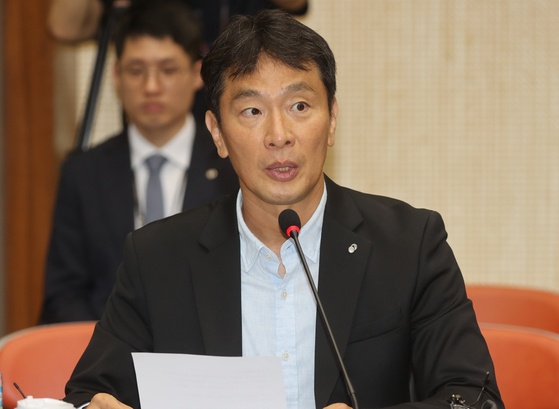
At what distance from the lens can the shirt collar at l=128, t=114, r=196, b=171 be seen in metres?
2.55

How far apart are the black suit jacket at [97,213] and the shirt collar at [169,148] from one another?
0.04 metres

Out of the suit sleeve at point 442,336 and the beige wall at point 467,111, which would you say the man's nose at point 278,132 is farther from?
the beige wall at point 467,111

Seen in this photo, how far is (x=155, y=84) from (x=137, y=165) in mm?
Answer: 324

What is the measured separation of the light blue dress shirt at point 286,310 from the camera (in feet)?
4.75

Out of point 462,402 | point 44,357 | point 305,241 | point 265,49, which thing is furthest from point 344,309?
point 44,357

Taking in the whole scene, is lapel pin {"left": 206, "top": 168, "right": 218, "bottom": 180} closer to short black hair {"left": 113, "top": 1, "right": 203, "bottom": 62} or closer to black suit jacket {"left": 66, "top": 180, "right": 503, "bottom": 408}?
short black hair {"left": 113, "top": 1, "right": 203, "bottom": 62}

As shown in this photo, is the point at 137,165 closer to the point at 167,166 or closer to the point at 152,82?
the point at 167,166

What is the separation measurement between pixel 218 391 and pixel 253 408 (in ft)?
0.22

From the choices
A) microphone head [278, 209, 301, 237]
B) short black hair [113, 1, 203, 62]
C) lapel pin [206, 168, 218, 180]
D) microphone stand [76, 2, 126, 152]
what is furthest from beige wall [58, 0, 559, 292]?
microphone head [278, 209, 301, 237]

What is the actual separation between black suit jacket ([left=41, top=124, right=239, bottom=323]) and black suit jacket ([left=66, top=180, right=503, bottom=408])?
0.83 metres

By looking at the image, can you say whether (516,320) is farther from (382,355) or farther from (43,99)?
(43,99)

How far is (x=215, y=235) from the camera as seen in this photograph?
63.2 inches

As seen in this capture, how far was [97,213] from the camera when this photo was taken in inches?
96.0

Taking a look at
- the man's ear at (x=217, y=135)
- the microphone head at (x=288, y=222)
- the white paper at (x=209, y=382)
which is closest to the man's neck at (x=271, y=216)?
the man's ear at (x=217, y=135)
